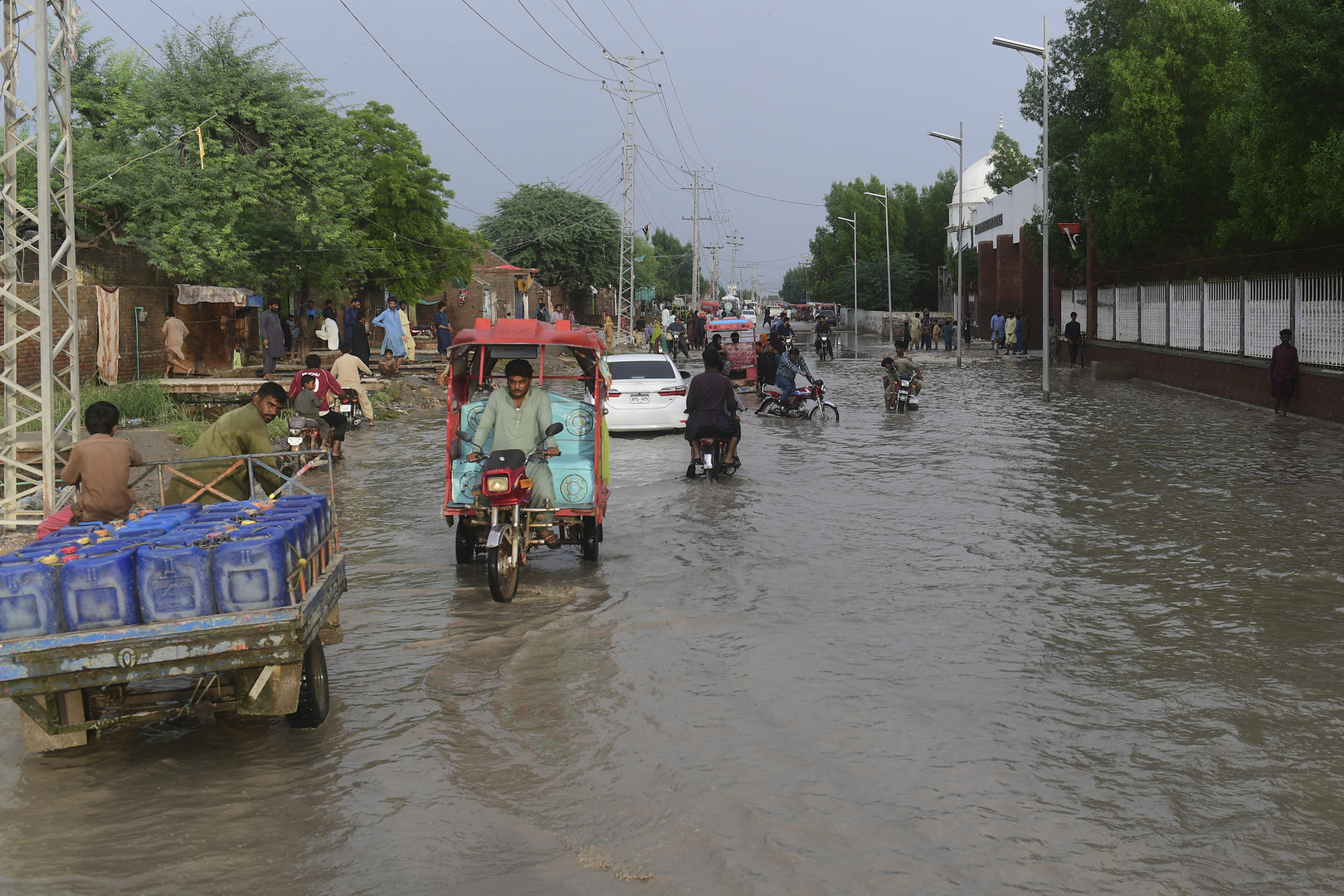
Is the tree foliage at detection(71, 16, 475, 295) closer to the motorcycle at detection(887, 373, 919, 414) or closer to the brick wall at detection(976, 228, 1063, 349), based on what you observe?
the motorcycle at detection(887, 373, 919, 414)

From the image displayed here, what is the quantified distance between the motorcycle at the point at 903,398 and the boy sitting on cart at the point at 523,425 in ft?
55.3

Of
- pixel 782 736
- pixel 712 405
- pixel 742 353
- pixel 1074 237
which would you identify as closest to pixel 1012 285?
pixel 1074 237

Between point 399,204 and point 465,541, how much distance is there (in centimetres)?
3830

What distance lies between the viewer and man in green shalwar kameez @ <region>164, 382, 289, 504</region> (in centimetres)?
782

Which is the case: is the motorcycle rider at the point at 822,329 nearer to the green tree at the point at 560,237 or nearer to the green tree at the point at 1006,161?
the green tree at the point at 560,237

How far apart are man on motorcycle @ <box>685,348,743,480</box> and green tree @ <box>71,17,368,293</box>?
612 inches

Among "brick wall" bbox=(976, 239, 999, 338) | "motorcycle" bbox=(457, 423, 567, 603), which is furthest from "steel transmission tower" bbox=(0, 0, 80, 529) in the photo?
"brick wall" bbox=(976, 239, 999, 338)

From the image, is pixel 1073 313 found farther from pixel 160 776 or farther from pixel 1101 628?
pixel 160 776

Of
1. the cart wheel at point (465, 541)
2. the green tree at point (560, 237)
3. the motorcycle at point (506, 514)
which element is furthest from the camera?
the green tree at point (560, 237)

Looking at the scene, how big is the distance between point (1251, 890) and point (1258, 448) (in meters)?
15.1

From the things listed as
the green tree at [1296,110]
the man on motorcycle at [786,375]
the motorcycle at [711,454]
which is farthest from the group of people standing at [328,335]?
the green tree at [1296,110]

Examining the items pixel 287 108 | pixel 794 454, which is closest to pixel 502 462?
pixel 794 454

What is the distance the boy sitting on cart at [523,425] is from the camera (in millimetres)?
9398

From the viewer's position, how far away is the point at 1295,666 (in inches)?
284
